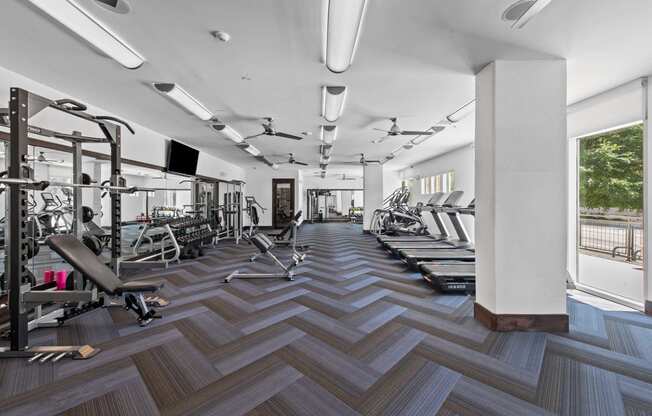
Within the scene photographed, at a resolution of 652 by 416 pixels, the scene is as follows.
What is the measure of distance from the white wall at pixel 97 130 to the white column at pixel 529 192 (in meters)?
5.07

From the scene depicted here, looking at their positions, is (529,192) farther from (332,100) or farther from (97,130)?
(97,130)

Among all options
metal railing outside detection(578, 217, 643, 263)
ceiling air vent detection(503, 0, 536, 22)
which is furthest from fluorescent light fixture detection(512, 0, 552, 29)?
metal railing outside detection(578, 217, 643, 263)

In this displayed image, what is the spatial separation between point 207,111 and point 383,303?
12.1 feet

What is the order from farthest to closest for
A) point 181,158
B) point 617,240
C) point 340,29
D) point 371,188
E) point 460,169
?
point 371,188 → point 460,169 → point 617,240 → point 181,158 → point 340,29

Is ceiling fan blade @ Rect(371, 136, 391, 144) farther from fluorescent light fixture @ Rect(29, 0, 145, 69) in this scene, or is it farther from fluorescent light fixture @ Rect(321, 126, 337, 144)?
fluorescent light fixture @ Rect(29, 0, 145, 69)

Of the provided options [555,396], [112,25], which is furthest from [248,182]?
[555,396]

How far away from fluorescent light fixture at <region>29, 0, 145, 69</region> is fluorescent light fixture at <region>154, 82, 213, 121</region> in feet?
1.66

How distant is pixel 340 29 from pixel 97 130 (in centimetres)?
424

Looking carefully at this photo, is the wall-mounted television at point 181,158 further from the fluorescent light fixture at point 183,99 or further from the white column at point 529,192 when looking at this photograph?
the white column at point 529,192

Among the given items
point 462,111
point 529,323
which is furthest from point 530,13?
point 529,323

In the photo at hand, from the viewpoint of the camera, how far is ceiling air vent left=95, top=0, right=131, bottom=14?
1774mm

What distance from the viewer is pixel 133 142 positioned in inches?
187

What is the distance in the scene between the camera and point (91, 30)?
204cm

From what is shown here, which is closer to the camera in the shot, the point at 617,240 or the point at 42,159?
the point at 42,159
